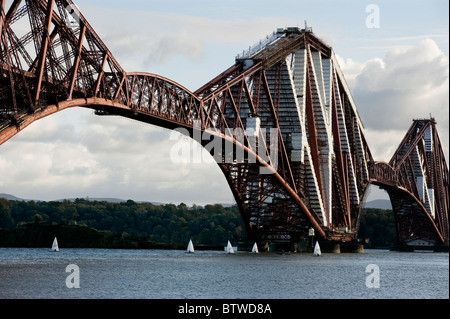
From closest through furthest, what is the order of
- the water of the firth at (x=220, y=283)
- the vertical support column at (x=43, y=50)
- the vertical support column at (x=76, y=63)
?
the vertical support column at (x=43, y=50) < the water of the firth at (x=220, y=283) < the vertical support column at (x=76, y=63)

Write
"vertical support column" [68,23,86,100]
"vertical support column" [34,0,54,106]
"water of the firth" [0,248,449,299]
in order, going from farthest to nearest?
"vertical support column" [68,23,86,100]
"water of the firth" [0,248,449,299]
"vertical support column" [34,0,54,106]

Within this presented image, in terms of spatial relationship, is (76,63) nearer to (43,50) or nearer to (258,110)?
(43,50)

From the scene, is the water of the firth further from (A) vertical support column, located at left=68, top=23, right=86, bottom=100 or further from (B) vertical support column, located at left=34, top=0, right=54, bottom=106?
(A) vertical support column, located at left=68, top=23, right=86, bottom=100

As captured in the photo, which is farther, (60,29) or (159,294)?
(60,29)

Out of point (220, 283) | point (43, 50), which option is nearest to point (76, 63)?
point (43, 50)

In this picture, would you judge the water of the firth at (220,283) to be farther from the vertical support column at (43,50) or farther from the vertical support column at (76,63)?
the vertical support column at (76,63)

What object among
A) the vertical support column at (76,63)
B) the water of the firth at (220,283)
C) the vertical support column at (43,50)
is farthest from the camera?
the vertical support column at (76,63)

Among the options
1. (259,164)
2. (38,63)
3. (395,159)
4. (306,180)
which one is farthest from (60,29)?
(395,159)

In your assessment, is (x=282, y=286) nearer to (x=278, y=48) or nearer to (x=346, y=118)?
(x=278, y=48)
